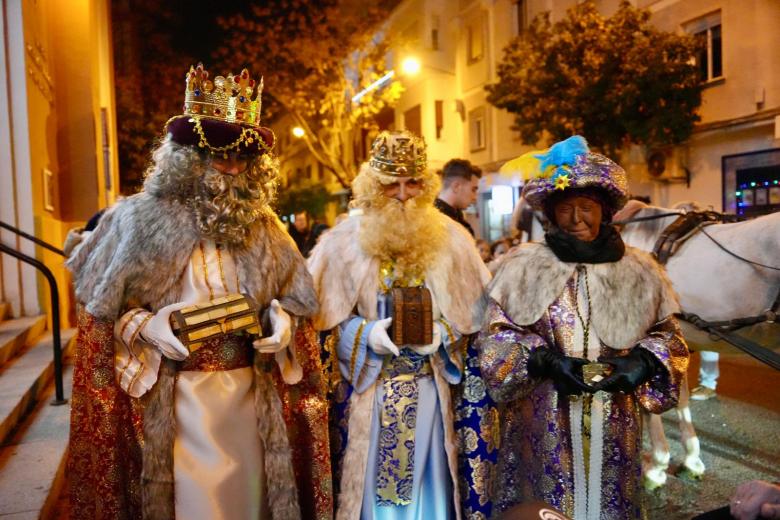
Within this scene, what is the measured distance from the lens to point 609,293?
2842mm

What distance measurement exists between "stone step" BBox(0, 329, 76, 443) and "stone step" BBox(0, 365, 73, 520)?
0.33ft

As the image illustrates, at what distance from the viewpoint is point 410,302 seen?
121 inches

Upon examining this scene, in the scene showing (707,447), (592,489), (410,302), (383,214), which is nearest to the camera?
(592,489)

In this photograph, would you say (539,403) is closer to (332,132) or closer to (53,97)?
(53,97)

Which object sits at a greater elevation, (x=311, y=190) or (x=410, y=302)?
(x=311, y=190)

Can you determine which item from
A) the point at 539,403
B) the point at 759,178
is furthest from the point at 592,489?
the point at 759,178

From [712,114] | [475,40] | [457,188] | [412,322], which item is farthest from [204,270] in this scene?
[475,40]

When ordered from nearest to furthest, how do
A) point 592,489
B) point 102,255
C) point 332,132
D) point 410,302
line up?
point 102,255
point 592,489
point 410,302
point 332,132

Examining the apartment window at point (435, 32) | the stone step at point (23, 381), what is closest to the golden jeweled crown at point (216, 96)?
the stone step at point (23, 381)

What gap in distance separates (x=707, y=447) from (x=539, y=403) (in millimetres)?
3303

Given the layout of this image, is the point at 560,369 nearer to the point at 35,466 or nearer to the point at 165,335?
the point at 165,335

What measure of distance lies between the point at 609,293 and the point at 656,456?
2.22m

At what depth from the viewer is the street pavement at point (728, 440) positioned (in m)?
4.29

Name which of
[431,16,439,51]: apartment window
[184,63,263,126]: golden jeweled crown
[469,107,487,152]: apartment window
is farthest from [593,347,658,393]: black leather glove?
[431,16,439,51]: apartment window
